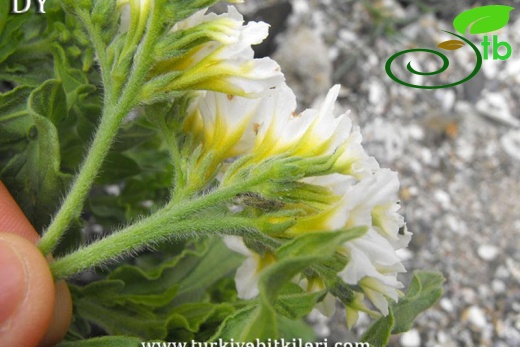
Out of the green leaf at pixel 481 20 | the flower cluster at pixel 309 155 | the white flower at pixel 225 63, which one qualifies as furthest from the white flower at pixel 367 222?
the green leaf at pixel 481 20

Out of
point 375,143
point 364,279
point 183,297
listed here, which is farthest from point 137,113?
point 375,143

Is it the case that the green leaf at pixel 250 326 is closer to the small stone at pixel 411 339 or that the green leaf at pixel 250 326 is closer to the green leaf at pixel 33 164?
the green leaf at pixel 33 164

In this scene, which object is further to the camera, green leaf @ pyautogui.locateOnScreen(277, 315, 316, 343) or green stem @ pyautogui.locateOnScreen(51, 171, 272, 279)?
green leaf @ pyautogui.locateOnScreen(277, 315, 316, 343)

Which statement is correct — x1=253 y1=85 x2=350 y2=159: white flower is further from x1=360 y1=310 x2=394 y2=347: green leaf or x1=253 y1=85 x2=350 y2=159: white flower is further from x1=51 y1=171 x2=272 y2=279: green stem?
x1=360 y1=310 x2=394 y2=347: green leaf

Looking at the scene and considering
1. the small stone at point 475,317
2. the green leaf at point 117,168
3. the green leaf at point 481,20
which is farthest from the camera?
the small stone at point 475,317

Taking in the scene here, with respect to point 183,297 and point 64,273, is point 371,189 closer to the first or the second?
point 64,273

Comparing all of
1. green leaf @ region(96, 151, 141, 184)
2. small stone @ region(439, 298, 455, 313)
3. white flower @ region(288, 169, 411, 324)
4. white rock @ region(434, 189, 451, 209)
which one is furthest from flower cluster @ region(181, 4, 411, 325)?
white rock @ region(434, 189, 451, 209)
